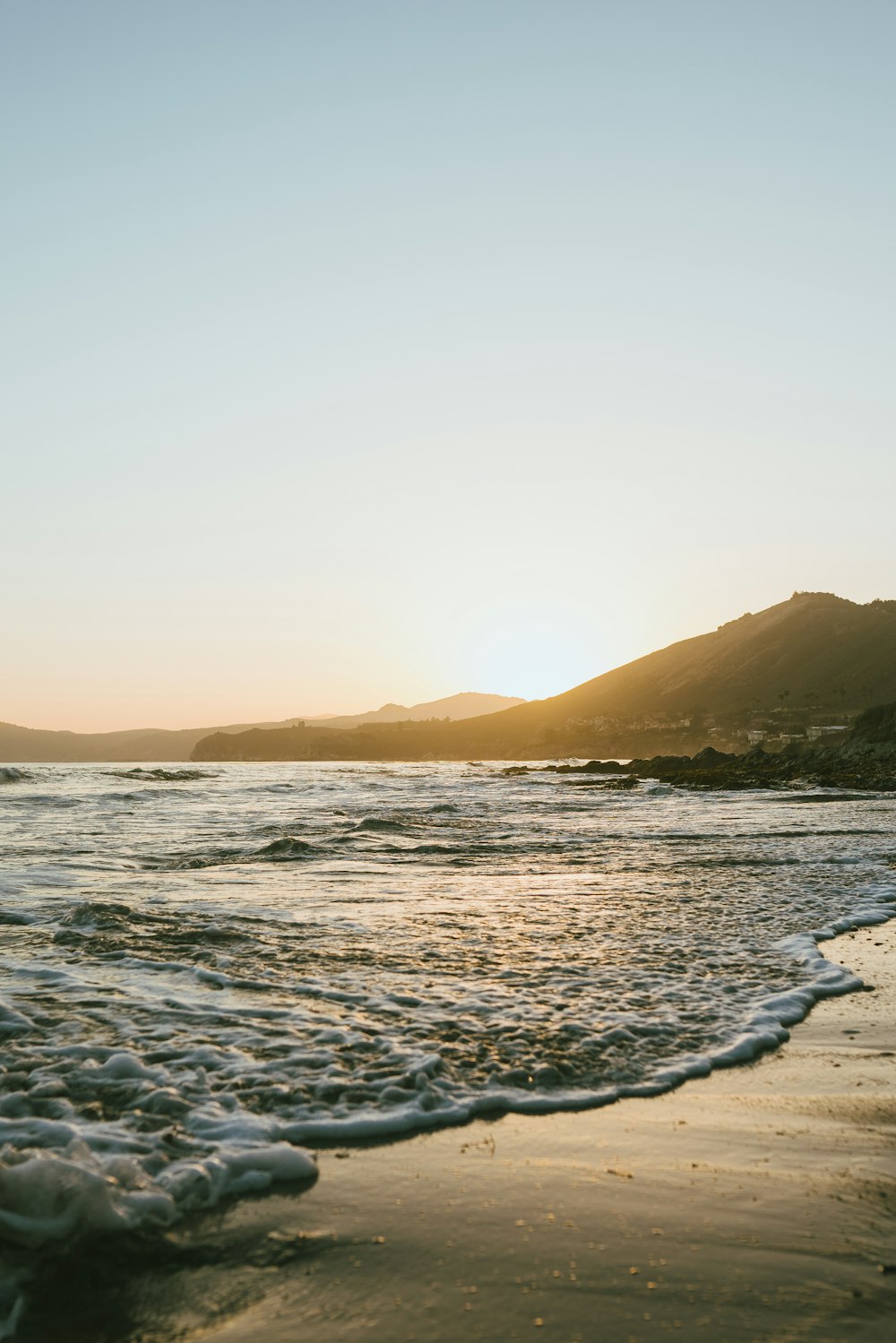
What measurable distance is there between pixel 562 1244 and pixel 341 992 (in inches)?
143

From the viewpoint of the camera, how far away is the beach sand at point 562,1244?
2.74m

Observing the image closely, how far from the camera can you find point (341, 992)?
6.62 m

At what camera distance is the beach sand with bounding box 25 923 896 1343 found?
2.74 m

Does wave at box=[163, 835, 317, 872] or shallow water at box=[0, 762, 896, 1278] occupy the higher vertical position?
shallow water at box=[0, 762, 896, 1278]

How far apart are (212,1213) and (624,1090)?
7.76ft

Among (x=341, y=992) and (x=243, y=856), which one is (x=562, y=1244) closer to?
(x=341, y=992)

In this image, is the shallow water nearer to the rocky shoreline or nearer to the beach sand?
the beach sand

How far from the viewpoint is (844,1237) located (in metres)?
3.26

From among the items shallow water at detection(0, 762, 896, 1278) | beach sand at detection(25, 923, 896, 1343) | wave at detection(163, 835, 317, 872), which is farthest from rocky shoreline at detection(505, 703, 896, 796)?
beach sand at detection(25, 923, 896, 1343)

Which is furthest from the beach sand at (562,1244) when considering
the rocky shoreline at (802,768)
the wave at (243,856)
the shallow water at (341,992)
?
the rocky shoreline at (802,768)

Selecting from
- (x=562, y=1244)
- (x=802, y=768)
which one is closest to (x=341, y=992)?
(x=562, y=1244)

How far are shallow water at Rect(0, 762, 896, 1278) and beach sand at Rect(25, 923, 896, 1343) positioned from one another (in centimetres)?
35

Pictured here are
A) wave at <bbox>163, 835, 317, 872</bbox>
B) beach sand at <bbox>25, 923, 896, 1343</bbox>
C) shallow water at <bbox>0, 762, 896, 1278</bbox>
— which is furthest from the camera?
wave at <bbox>163, 835, 317, 872</bbox>

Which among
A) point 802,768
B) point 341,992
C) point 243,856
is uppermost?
point 341,992
